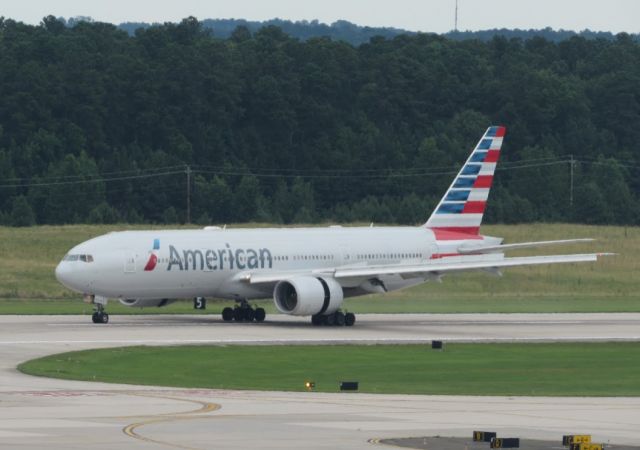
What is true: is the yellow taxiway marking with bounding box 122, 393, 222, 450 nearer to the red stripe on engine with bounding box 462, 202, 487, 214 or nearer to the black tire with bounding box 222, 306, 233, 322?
the black tire with bounding box 222, 306, 233, 322

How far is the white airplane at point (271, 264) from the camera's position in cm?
6769

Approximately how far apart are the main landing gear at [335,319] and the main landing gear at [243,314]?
3.27 meters

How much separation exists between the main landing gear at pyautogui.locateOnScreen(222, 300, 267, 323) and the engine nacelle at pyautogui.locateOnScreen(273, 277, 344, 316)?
250cm

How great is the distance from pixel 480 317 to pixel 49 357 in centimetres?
2894

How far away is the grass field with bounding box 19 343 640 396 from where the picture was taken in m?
43.9

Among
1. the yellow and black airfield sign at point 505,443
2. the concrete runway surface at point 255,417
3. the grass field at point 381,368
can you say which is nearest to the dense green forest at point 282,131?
the grass field at point 381,368

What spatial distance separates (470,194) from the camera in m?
79.3

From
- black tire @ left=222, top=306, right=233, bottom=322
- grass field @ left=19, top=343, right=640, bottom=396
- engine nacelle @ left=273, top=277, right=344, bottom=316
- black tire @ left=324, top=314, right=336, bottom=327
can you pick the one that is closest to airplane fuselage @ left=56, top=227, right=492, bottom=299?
black tire @ left=222, top=306, right=233, bottom=322

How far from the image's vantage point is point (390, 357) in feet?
174

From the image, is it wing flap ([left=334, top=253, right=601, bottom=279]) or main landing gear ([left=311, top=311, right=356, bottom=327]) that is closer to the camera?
main landing gear ([left=311, top=311, right=356, bottom=327])

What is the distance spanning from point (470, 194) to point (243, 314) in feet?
45.5

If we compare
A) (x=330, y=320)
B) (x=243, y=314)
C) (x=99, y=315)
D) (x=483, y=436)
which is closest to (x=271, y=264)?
(x=243, y=314)

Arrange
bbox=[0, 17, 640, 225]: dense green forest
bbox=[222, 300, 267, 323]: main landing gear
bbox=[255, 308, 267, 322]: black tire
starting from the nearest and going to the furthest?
bbox=[222, 300, 267, 323]: main landing gear → bbox=[255, 308, 267, 322]: black tire → bbox=[0, 17, 640, 225]: dense green forest

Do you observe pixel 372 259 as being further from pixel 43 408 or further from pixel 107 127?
pixel 107 127
